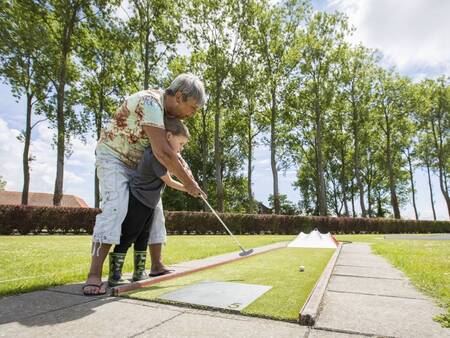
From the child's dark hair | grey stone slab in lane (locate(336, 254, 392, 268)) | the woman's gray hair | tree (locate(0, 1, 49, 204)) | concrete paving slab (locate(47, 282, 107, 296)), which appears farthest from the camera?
tree (locate(0, 1, 49, 204))

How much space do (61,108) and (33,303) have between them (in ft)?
69.6

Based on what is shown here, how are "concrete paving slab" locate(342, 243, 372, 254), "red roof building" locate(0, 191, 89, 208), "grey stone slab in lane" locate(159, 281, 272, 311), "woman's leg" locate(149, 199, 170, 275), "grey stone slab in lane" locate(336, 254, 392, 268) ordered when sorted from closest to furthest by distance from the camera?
"grey stone slab in lane" locate(159, 281, 272, 311), "woman's leg" locate(149, 199, 170, 275), "grey stone slab in lane" locate(336, 254, 392, 268), "concrete paving slab" locate(342, 243, 372, 254), "red roof building" locate(0, 191, 89, 208)

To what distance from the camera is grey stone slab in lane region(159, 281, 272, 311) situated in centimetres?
246

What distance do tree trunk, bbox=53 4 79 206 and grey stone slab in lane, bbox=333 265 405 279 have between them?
1897 centimetres

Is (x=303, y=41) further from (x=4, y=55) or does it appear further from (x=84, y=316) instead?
(x=84, y=316)

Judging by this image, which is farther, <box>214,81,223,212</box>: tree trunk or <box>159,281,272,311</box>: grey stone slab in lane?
<box>214,81,223,212</box>: tree trunk

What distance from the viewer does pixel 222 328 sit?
2.01 meters

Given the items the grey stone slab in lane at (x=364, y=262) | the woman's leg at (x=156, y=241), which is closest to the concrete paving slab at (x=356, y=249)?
the grey stone slab in lane at (x=364, y=262)

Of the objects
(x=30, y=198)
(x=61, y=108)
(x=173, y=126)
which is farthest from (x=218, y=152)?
(x=30, y=198)

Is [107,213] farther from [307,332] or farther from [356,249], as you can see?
[356,249]

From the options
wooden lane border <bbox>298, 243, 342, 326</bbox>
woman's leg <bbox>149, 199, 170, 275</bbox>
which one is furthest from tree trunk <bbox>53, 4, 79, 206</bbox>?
wooden lane border <bbox>298, 243, 342, 326</bbox>

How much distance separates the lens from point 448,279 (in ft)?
12.9

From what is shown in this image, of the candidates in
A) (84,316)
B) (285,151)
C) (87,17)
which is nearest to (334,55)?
(285,151)

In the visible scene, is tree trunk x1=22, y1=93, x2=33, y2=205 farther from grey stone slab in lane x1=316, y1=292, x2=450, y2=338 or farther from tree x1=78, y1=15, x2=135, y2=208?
grey stone slab in lane x1=316, y1=292, x2=450, y2=338
